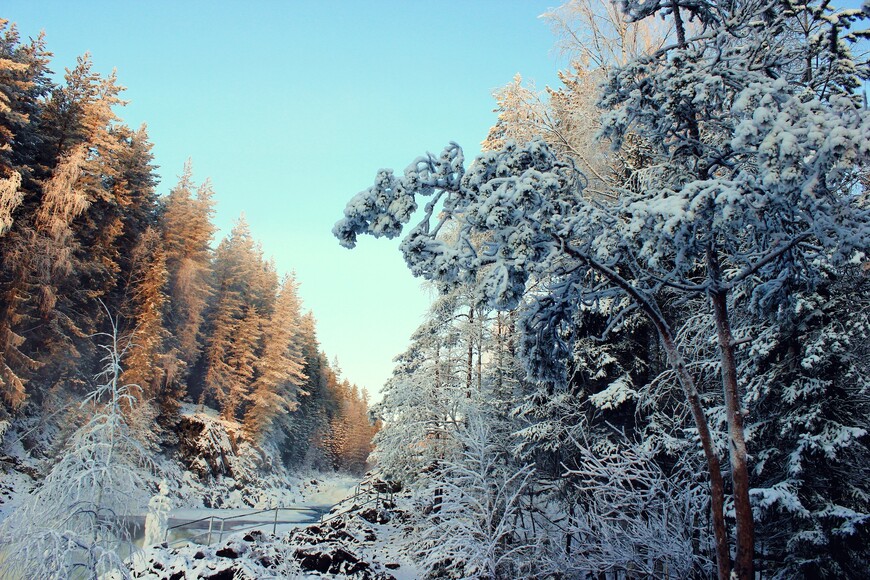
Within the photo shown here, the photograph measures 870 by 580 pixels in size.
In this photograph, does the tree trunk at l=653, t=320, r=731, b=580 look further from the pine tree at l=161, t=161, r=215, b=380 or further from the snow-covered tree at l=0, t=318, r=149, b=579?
the pine tree at l=161, t=161, r=215, b=380

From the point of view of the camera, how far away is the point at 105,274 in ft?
75.7

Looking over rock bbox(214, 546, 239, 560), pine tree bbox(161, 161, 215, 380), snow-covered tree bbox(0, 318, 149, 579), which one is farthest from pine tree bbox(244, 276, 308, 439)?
snow-covered tree bbox(0, 318, 149, 579)

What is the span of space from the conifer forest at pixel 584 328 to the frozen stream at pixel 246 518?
49cm

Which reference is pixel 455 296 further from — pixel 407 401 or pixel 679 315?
pixel 679 315

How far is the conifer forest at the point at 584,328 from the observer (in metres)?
6.05

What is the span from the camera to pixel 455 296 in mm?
19516

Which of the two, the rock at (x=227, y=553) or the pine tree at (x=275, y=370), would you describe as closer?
the rock at (x=227, y=553)

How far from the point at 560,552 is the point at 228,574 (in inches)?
291

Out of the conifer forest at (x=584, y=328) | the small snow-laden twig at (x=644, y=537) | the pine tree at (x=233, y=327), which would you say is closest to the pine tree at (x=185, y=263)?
the pine tree at (x=233, y=327)

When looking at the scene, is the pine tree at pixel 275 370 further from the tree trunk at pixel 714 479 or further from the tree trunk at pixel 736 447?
the tree trunk at pixel 736 447

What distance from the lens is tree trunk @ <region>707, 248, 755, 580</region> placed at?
242 inches

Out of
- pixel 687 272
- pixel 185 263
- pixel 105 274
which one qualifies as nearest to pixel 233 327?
pixel 185 263

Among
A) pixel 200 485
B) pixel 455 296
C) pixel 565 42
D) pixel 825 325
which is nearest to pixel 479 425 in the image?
pixel 825 325

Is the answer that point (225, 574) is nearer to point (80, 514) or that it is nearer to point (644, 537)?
point (80, 514)
